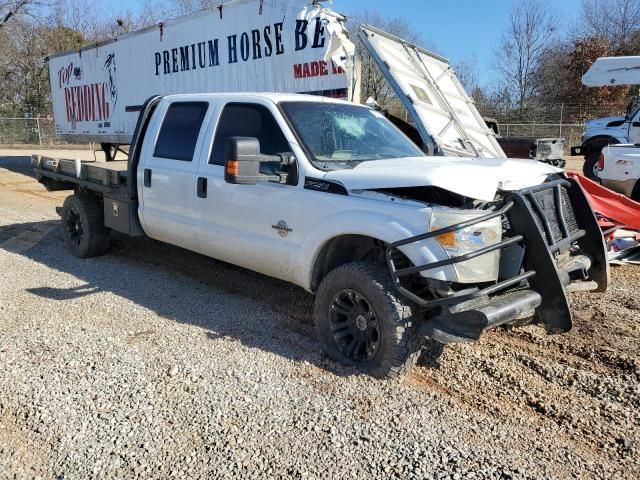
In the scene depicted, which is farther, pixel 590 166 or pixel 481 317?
pixel 590 166

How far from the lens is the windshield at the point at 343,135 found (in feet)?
14.3

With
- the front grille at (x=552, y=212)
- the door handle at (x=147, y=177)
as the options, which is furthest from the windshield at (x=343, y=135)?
the door handle at (x=147, y=177)

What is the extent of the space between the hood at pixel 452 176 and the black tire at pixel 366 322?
1.90 feet

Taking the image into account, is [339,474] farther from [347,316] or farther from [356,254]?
[356,254]

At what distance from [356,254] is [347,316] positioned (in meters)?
0.50

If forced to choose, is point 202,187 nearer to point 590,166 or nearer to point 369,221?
point 369,221

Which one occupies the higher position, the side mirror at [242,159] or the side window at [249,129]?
the side window at [249,129]

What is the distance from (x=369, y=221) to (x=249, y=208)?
125 cm

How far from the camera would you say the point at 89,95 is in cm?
1589

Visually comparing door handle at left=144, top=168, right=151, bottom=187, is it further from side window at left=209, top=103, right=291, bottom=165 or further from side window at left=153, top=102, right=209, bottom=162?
side window at left=209, top=103, right=291, bottom=165

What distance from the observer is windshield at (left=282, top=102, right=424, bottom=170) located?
436 centimetres

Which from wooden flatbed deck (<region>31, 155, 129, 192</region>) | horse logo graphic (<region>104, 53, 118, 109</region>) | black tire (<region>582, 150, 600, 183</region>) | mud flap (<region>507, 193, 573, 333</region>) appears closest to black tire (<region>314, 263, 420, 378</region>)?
mud flap (<region>507, 193, 573, 333</region>)

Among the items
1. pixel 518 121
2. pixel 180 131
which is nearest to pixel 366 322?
Answer: pixel 180 131

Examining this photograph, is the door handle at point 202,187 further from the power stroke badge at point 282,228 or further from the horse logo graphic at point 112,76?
the horse logo graphic at point 112,76
